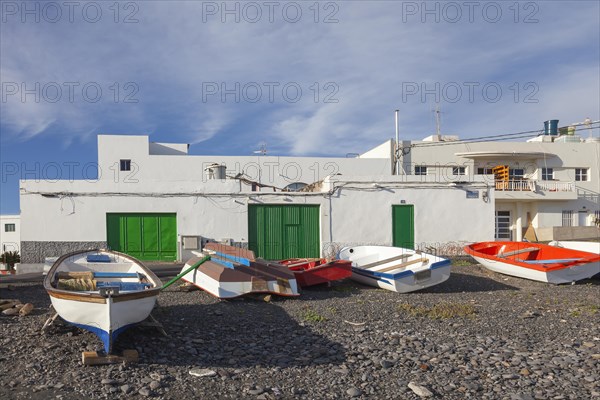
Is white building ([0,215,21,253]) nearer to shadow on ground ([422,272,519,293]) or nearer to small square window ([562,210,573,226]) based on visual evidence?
shadow on ground ([422,272,519,293])

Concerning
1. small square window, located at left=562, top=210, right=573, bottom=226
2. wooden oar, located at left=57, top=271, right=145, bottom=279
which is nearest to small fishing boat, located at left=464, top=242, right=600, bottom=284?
wooden oar, located at left=57, top=271, right=145, bottom=279

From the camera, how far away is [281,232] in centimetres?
1736

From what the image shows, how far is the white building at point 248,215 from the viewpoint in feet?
53.8

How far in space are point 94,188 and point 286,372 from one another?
12624 mm

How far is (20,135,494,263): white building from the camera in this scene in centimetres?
1641

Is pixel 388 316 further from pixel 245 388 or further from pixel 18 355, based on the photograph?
pixel 18 355

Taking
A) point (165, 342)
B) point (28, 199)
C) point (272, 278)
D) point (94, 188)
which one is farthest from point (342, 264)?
point (28, 199)

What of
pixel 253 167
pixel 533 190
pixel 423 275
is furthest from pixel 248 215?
pixel 533 190

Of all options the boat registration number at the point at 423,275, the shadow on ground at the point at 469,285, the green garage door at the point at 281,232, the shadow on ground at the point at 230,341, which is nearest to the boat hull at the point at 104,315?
the shadow on ground at the point at 230,341

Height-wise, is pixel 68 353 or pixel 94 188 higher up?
pixel 94 188

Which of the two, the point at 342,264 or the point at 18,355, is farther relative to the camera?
the point at 342,264

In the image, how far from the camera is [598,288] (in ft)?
41.3

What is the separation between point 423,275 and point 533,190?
19.5 metres

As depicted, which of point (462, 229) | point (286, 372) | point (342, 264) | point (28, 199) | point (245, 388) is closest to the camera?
point (245, 388)
